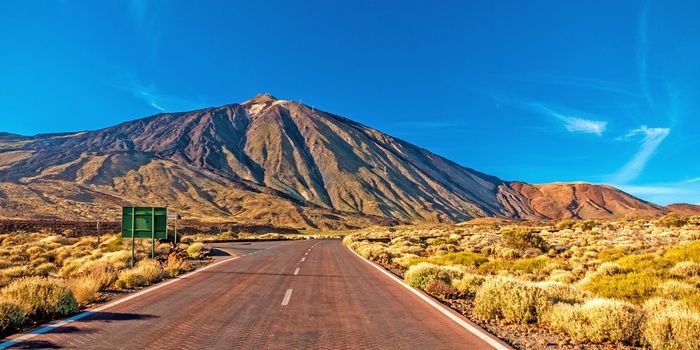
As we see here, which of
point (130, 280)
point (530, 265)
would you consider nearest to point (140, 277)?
point (130, 280)

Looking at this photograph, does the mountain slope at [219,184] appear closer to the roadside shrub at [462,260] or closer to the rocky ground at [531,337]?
the roadside shrub at [462,260]

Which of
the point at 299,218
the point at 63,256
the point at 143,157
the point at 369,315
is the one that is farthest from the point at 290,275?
the point at 143,157

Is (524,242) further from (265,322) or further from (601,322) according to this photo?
(265,322)

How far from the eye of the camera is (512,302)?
8.23 meters

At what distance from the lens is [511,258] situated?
77.7 feet

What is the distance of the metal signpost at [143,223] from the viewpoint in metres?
16.4

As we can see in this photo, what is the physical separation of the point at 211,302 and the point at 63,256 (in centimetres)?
2061

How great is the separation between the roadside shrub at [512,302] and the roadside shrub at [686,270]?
7152 millimetres

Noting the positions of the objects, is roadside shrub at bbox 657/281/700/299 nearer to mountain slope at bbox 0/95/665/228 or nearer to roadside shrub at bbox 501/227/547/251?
roadside shrub at bbox 501/227/547/251

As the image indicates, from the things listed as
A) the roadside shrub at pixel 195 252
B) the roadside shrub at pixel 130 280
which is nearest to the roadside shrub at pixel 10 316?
the roadside shrub at pixel 130 280

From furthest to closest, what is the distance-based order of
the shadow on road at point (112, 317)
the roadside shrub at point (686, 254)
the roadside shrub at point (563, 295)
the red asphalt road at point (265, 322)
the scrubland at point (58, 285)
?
the roadside shrub at point (686, 254) → the roadside shrub at point (563, 295) → the shadow on road at point (112, 317) → the scrubland at point (58, 285) → the red asphalt road at point (265, 322)

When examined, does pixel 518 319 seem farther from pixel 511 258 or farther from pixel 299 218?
pixel 299 218

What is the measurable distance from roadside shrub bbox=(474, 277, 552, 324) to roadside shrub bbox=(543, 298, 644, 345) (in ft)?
1.85

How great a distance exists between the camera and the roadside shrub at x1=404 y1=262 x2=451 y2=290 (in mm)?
12706
